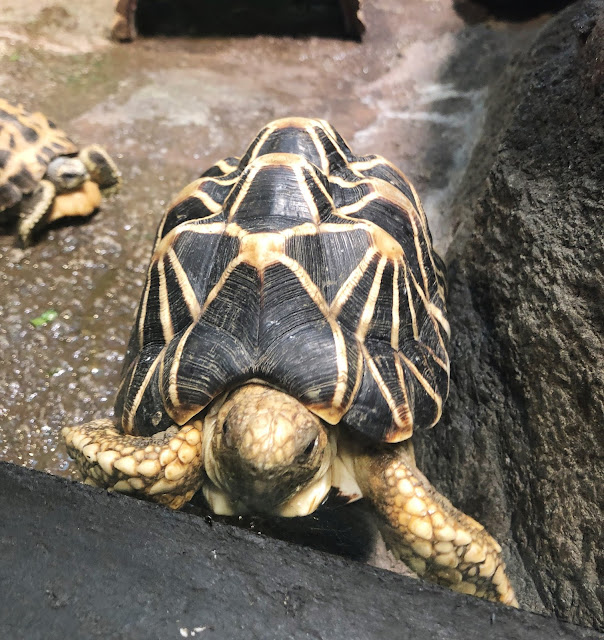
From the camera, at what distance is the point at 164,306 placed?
70.6 inches

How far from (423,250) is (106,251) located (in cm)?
188

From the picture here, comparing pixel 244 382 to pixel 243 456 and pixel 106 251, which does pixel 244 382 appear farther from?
pixel 106 251

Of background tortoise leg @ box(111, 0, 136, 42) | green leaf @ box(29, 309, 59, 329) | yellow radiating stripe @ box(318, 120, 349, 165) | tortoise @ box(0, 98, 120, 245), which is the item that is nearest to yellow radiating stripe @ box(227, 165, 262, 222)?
yellow radiating stripe @ box(318, 120, 349, 165)

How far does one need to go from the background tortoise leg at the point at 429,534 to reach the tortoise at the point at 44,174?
252 cm

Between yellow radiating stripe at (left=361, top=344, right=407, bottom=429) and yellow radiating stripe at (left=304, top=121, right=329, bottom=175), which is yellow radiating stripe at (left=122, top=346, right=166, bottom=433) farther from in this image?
yellow radiating stripe at (left=304, top=121, right=329, bottom=175)

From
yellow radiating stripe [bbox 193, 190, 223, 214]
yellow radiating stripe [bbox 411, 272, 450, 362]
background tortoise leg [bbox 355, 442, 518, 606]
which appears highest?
yellow radiating stripe [bbox 193, 190, 223, 214]

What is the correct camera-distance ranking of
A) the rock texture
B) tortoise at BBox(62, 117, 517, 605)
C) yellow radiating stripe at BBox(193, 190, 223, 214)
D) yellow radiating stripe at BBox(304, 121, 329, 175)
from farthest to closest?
yellow radiating stripe at BBox(304, 121, 329, 175) → yellow radiating stripe at BBox(193, 190, 223, 214) → the rock texture → tortoise at BBox(62, 117, 517, 605)

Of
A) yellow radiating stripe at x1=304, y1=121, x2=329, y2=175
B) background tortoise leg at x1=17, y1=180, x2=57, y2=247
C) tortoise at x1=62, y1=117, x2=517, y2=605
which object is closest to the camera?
tortoise at x1=62, y1=117, x2=517, y2=605

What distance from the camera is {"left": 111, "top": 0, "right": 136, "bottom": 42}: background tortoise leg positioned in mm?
4699

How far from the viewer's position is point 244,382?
5.09 feet

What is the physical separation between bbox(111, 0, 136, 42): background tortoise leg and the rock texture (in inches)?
151

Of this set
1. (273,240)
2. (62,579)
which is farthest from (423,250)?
(62,579)

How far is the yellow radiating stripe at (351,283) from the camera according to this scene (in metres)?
1.67

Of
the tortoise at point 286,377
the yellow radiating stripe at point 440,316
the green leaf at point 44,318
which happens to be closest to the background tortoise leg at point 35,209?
the green leaf at point 44,318
